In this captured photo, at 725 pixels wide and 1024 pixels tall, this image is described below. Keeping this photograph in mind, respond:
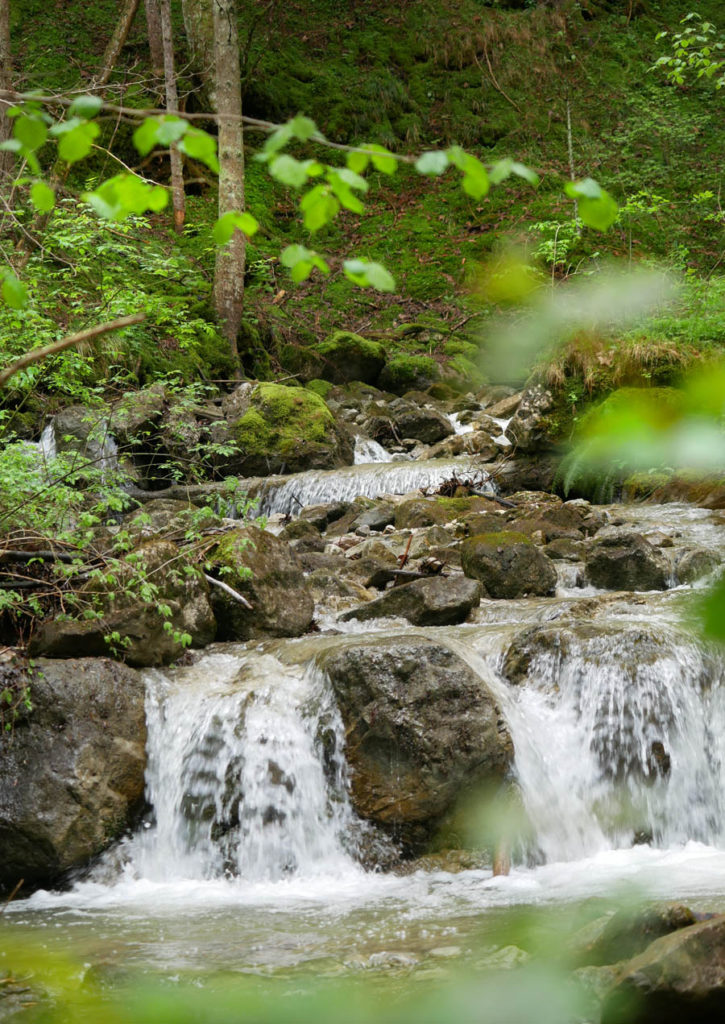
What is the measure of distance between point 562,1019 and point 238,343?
545 inches

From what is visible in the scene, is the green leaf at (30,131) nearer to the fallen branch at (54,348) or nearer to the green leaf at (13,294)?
the green leaf at (13,294)

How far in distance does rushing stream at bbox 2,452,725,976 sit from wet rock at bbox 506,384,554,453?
5485 mm

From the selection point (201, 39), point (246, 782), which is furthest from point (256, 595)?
point (201, 39)

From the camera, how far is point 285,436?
12.8 meters

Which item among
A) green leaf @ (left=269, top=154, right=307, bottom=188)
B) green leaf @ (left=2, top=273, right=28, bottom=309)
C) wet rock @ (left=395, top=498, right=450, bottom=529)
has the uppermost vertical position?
wet rock @ (left=395, top=498, right=450, bottom=529)

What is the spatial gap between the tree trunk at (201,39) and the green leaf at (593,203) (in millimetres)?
20574

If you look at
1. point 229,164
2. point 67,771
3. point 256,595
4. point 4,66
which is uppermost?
point 229,164

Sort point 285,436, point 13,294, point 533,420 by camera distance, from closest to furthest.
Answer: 1. point 13,294
2. point 533,420
3. point 285,436

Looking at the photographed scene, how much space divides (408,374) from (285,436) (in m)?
4.03

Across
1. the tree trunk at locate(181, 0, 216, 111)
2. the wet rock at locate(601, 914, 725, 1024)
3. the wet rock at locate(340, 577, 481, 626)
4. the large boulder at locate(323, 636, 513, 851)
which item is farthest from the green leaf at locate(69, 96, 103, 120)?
the tree trunk at locate(181, 0, 216, 111)

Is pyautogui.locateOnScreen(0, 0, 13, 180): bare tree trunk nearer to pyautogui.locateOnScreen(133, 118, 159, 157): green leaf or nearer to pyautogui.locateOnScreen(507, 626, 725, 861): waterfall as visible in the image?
pyautogui.locateOnScreen(507, 626, 725, 861): waterfall

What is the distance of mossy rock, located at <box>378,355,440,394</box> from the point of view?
1602 cm

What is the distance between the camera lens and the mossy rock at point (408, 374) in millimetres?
16016

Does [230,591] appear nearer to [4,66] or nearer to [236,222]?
[236,222]
